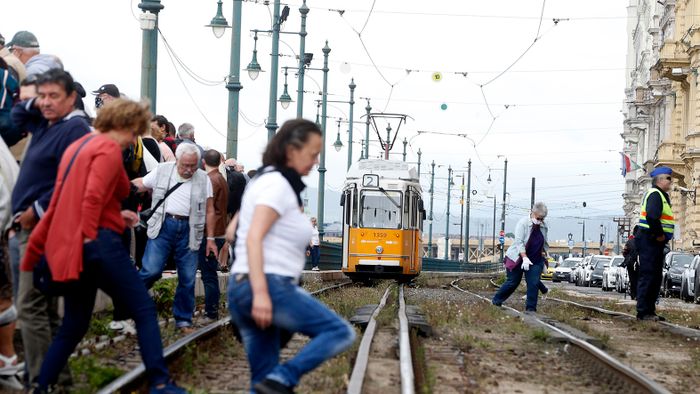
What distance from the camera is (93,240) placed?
6.59m

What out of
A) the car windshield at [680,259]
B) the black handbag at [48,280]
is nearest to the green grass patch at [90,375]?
the black handbag at [48,280]

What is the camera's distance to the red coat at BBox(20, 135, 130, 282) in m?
6.52

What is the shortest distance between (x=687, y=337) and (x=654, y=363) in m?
2.61

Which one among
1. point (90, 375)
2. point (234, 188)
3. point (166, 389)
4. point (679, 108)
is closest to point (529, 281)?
point (234, 188)

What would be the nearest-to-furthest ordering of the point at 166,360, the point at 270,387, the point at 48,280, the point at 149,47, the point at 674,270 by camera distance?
the point at 270,387 < the point at 48,280 < the point at 166,360 < the point at 149,47 < the point at 674,270

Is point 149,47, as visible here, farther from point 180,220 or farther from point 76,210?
point 76,210

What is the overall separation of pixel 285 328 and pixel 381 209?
88.7ft

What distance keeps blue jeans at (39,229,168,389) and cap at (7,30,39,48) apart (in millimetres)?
2965

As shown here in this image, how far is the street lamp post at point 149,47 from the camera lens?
16953mm

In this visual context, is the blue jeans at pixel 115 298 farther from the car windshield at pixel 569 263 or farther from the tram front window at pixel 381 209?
the car windshield at pixel 569 263

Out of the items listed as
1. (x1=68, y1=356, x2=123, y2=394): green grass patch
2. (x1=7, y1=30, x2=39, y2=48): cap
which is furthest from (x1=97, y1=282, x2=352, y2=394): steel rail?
(x1=7, y1=30, x2=39, y2=48): cap

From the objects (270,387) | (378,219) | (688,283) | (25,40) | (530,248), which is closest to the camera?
(270,387)

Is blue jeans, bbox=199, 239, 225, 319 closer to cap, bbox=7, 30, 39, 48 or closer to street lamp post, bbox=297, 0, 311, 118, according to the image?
cap, bbox=7, 30, 39, 48

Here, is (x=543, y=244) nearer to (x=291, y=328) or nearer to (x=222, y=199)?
(x=222, y=199)
